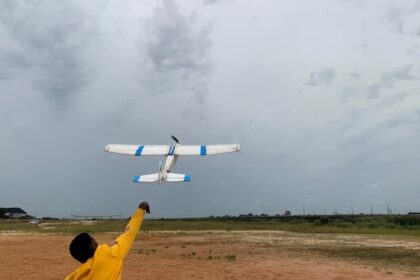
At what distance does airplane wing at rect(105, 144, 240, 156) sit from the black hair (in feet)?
44.2

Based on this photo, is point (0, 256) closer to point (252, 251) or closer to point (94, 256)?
point (252, 251)

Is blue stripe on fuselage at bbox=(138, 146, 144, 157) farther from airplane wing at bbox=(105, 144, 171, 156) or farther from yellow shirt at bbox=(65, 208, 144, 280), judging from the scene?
yellow shirt at bbox=(65, 208, 144, 280)

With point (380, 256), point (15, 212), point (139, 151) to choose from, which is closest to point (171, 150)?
point (139, 151)

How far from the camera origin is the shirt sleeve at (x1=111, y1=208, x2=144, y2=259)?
362 centimetres

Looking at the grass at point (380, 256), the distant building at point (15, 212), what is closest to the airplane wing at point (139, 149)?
the grass at point (380, 256)

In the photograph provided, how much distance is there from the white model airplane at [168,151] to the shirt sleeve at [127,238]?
11.1 meters

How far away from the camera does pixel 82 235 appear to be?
11.3 feet

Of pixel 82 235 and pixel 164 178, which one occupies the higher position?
pixel 164 178

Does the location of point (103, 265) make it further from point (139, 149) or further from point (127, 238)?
point (139, 149)

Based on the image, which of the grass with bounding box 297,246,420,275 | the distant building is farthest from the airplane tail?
the distant building

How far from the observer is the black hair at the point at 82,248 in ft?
11.1

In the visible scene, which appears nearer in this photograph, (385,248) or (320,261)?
(320,261)

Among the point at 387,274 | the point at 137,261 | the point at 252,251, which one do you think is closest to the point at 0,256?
the point at 137,261

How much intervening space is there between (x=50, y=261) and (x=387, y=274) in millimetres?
13862
